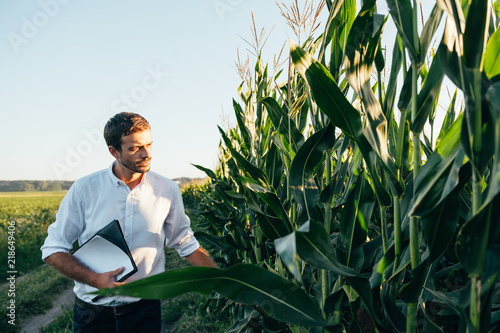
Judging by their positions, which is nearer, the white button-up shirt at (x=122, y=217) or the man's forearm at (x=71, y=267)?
the man's forearm at (x=71, y=267)

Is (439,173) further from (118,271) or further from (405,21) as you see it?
(118,271)

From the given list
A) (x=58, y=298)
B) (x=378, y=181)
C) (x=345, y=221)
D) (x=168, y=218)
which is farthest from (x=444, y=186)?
(x=58, y=298)

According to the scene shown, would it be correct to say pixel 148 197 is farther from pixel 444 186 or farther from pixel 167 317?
pixel 167 317

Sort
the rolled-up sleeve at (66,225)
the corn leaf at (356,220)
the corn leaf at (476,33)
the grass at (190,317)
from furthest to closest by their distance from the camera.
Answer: the grass at (190,317) < the rolled-up sleeve at (66,225) < the corn leaf at (356,220) < the corn leaf at (476,33)

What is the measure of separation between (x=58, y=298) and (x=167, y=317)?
2.09m

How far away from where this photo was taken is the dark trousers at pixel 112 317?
72.2 inches

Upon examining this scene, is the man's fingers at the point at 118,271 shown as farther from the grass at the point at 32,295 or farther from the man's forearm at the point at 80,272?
the grass at the point at 32,295

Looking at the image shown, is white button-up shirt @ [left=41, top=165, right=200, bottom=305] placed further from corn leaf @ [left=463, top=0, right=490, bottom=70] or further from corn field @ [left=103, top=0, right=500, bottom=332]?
corn leaf @ [left=463, top=0, right=490, bottom=70]

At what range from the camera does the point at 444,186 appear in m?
0.59

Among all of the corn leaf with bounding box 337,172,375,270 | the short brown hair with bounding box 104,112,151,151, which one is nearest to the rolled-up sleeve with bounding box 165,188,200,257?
the short brown hair with bounding box 104,112,151,151

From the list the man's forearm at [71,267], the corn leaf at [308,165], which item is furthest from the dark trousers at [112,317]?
the corn leaf at [308,165]

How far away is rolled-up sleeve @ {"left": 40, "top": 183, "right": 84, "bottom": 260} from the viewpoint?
1780mm

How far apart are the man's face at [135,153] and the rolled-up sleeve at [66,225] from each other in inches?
12.8

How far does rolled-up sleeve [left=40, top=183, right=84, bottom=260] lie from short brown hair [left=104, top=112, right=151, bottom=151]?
34 centimetres
